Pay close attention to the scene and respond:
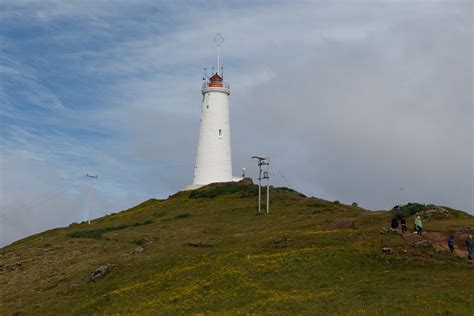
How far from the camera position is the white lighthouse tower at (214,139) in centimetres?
9912

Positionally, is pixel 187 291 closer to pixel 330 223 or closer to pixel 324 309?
pixel 324 309

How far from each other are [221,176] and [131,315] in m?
62.1

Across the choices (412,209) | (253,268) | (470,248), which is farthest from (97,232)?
(470,248)

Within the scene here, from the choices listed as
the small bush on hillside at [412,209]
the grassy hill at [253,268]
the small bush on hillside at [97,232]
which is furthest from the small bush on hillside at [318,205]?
the small bush on hillside at [97,232]

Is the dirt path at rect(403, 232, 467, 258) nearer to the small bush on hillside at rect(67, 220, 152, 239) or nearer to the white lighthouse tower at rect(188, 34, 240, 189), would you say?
the small bush on hillside at rect(67, 220, 152, 239)

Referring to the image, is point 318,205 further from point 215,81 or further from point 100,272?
point 215,81

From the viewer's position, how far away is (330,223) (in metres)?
58.4

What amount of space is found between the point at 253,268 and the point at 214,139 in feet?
185

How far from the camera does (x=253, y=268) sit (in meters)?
44.1

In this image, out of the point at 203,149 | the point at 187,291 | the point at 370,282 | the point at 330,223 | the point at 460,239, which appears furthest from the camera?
the point at 203,149

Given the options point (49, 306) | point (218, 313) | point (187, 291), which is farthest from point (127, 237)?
point (218, 313)

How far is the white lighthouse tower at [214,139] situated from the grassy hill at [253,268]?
25.3m

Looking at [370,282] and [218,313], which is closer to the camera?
[218,313]

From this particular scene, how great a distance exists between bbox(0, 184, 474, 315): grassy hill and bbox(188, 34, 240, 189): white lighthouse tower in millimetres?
25299
